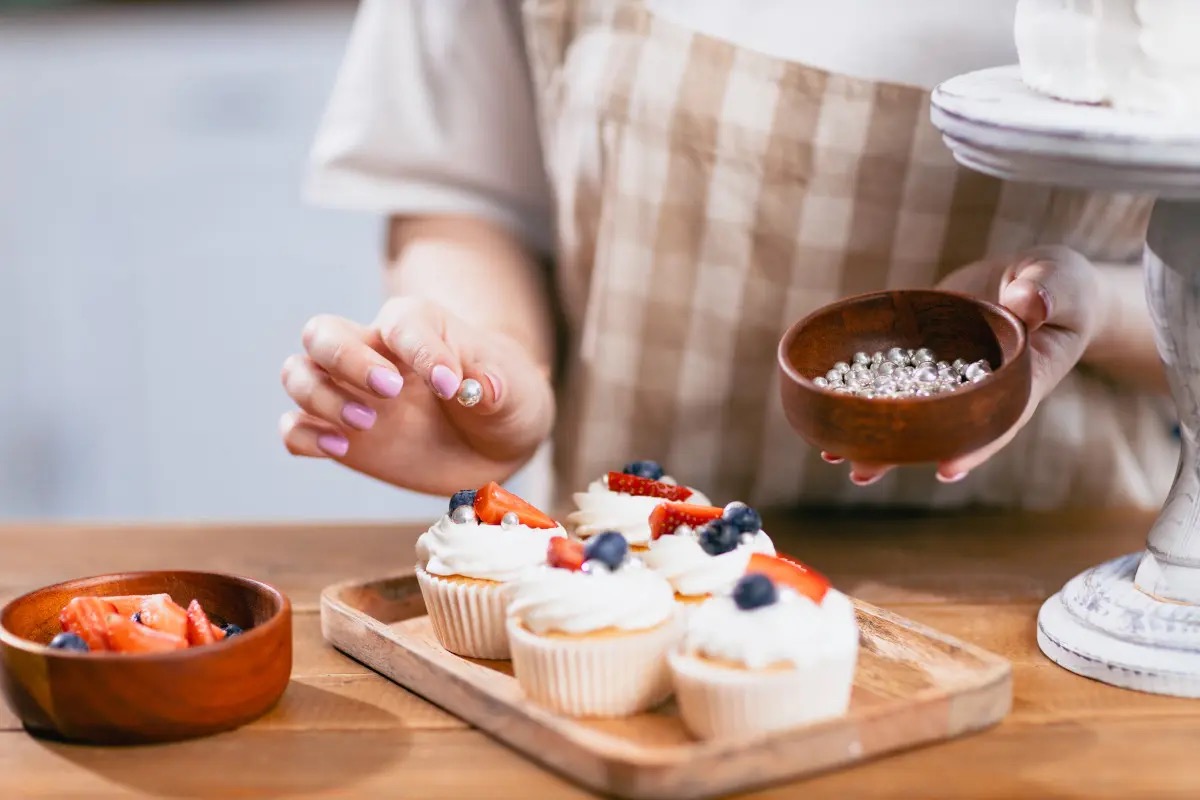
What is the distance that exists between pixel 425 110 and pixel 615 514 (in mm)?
559

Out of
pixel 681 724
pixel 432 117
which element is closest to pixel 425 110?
pixel 432 117

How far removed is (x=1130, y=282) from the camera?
3.98ft

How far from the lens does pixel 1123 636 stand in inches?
39.0

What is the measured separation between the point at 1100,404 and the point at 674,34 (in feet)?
1.71

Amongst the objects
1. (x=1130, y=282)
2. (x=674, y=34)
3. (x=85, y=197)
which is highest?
(x=674, y=34)

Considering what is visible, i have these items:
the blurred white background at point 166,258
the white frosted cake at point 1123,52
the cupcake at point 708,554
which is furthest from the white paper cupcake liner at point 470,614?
the blurred white background at point 166,258

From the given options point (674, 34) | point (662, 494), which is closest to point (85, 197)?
point (674, 34)

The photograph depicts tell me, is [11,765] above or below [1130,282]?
below

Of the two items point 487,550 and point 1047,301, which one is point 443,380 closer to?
point 487,550

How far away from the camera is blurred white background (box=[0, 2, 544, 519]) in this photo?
292 centimetres

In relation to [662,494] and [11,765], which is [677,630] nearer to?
[662,494]

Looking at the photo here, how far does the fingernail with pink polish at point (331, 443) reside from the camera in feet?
3.91

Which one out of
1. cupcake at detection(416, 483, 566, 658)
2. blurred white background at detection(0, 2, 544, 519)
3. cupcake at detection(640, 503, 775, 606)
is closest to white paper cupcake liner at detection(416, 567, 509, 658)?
cupcake at detection(416, 483, 566, 658)

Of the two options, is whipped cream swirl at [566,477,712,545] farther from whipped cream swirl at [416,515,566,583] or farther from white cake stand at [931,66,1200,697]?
white cake stand at [931,66,1200,697]
